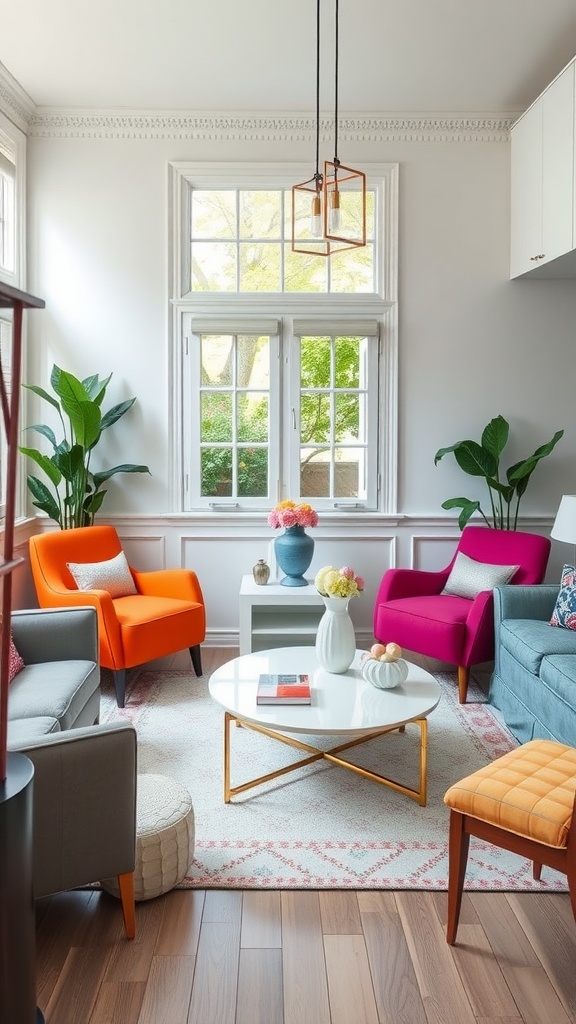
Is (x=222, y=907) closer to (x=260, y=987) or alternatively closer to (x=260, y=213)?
(x=260, y=987)

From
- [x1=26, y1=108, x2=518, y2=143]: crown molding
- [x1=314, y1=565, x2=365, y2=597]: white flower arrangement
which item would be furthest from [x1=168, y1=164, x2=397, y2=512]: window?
[x1=314, y1=565, x2=365, y2=597]: white flower arrangement

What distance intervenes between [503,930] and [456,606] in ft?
7.08

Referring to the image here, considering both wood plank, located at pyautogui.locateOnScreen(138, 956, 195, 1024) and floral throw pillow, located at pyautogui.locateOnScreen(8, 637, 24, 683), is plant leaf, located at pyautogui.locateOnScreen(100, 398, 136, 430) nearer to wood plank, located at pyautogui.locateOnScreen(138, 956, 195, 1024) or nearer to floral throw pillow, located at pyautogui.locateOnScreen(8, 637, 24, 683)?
floral throw pillow, located at pyautogui.locateOnScreen(8, 637, 24, 683)

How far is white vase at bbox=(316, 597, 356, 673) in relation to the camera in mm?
3328

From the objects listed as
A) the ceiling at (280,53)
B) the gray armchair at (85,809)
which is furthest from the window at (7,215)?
the gray armchair at (85,809)

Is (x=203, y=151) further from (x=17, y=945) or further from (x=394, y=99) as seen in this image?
(x=17, y=945)

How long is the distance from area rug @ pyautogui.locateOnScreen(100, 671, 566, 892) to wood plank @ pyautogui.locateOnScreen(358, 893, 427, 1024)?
0.10 m

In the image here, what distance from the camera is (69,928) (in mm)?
2275

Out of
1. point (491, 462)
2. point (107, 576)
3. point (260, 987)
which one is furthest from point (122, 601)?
point (260, 987)

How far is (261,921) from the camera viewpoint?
7.59ft

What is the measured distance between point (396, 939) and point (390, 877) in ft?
0.99

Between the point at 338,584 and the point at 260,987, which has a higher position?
the point at 338,584

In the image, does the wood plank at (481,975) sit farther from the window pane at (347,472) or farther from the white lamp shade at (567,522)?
the window pane at (347,472)

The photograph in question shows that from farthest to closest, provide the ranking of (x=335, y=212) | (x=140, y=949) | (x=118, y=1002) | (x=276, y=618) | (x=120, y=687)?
(x=276, y=618) < (x=120, y=687) < (x=335, y=212) < (x=140, y=949) < (x=118, y=1002)
